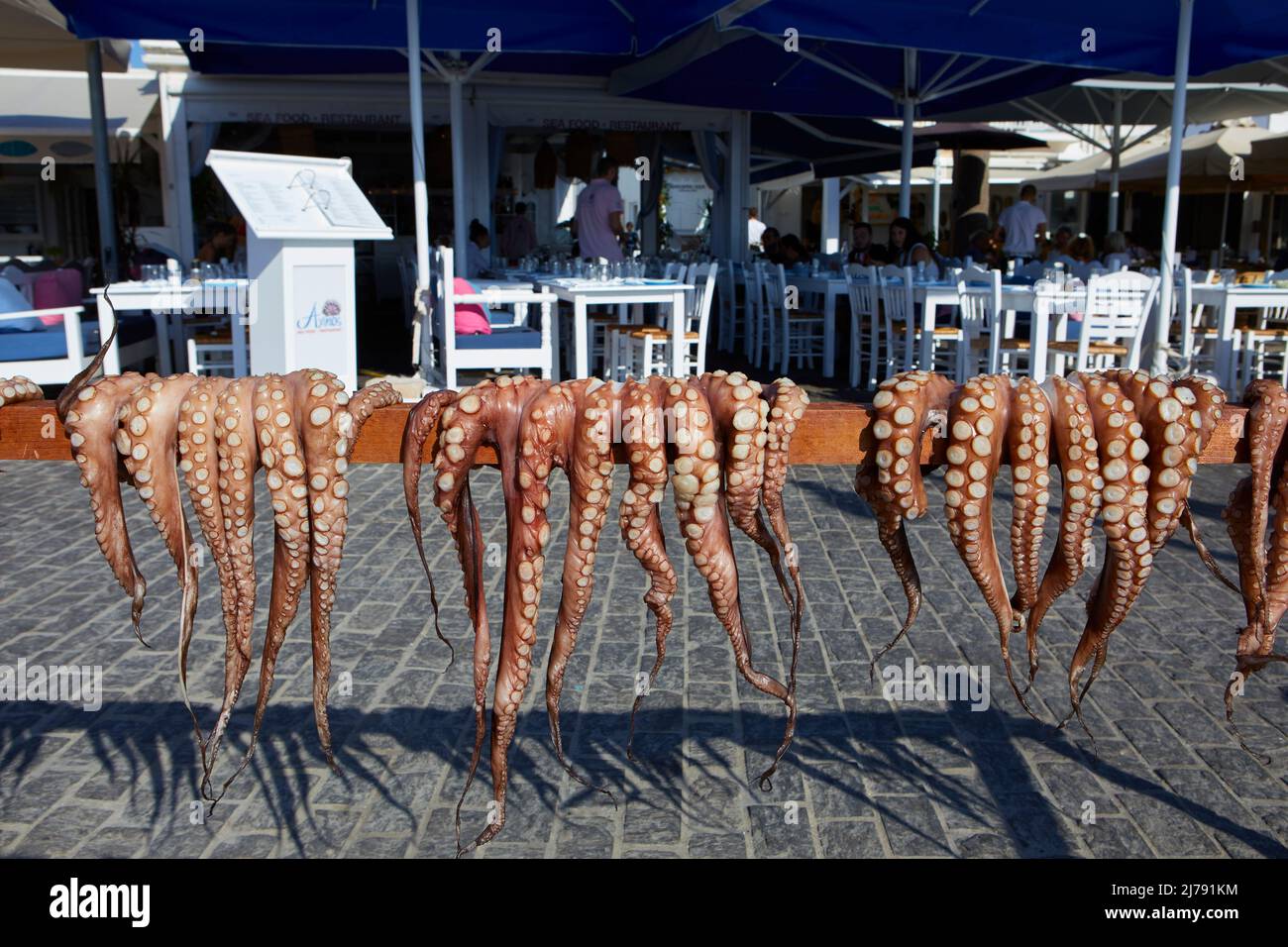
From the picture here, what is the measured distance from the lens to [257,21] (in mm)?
8570

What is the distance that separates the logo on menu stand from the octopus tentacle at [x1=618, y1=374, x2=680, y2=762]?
6016 millimetres

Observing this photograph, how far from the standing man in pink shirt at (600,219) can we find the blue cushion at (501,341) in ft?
11.3

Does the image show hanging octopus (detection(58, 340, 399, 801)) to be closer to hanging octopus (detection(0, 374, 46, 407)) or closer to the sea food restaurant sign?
hanging octopus (detection(0, 374, 46, 407))

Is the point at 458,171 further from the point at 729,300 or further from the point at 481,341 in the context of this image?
the point at 729,300

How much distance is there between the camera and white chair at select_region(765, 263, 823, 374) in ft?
36.5

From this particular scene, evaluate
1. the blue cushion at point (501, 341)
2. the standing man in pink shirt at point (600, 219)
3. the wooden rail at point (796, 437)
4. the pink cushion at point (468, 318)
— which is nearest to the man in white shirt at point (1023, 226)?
the standing man in pink shirt at point (600, 219)

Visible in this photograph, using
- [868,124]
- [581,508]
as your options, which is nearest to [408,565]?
[581,508]

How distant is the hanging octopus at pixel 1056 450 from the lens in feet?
5.46

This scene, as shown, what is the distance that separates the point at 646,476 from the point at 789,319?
386 inches

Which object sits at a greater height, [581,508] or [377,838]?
[581,508]

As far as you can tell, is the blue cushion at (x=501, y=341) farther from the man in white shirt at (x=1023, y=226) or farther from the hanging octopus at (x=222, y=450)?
the man in white shirt at (x=1023, y=226)

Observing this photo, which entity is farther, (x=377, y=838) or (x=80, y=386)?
(x=377, y=838)

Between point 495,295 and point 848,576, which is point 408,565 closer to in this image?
point 848,576
